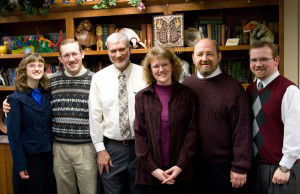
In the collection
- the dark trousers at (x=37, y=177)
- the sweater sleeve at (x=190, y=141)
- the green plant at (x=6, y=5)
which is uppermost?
the green plant at (x=6, y=5)

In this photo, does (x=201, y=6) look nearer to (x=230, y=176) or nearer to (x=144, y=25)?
(x=144, y=25)

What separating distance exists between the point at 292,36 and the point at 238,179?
143cm

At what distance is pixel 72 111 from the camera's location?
2445 millimetres

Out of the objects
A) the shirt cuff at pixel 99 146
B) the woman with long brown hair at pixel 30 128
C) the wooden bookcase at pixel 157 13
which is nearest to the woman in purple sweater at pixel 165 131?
the shirt cuff at pixel 99 146

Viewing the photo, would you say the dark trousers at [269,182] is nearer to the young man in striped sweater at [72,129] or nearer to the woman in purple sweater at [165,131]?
the woman in purple sweater at [165,131]

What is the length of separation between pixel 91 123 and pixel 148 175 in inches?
24.5

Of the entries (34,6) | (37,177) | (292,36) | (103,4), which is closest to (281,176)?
(292,36)

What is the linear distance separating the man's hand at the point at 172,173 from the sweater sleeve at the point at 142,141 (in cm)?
8

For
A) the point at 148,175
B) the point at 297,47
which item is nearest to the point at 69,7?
the point at 148,175

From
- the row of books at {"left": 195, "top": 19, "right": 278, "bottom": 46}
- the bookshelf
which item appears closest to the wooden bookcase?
the bookshelf

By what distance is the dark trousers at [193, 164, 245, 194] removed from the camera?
80.3 inches

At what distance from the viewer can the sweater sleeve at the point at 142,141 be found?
1981 mm

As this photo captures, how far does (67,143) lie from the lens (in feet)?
8.05

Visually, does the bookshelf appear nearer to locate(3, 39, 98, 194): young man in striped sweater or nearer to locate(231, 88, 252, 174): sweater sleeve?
locate(3, 39, 98, 194): young man in striped sweater
